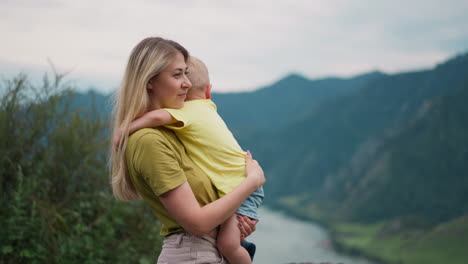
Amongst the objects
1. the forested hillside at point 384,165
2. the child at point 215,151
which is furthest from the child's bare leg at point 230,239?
the forested hillside at point 384,165

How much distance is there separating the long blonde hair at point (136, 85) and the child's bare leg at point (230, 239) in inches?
17.3

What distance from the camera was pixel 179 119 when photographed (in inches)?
68.9

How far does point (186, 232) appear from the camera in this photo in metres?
1.78

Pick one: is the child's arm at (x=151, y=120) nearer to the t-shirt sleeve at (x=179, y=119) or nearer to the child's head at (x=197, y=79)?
the t-shirt sleeve at (x=179, y=119)

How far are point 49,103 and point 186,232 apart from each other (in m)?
4.66

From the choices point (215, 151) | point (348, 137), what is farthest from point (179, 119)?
point (348, 137)

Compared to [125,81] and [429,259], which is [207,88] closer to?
[125,81]

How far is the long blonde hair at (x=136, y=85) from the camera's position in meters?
1.74

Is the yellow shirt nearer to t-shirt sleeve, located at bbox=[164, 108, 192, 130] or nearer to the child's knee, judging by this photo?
t-shirt sleeve, located at bbox=[164, 108, 192, 130]

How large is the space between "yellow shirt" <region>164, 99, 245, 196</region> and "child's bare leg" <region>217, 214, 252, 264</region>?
12cm

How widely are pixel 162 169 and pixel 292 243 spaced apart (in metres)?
61.2

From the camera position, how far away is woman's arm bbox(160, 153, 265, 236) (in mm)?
1635

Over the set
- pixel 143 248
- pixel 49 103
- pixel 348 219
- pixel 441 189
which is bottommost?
pixel 348 219

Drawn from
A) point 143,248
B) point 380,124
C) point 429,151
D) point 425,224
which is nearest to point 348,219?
point 425,224
